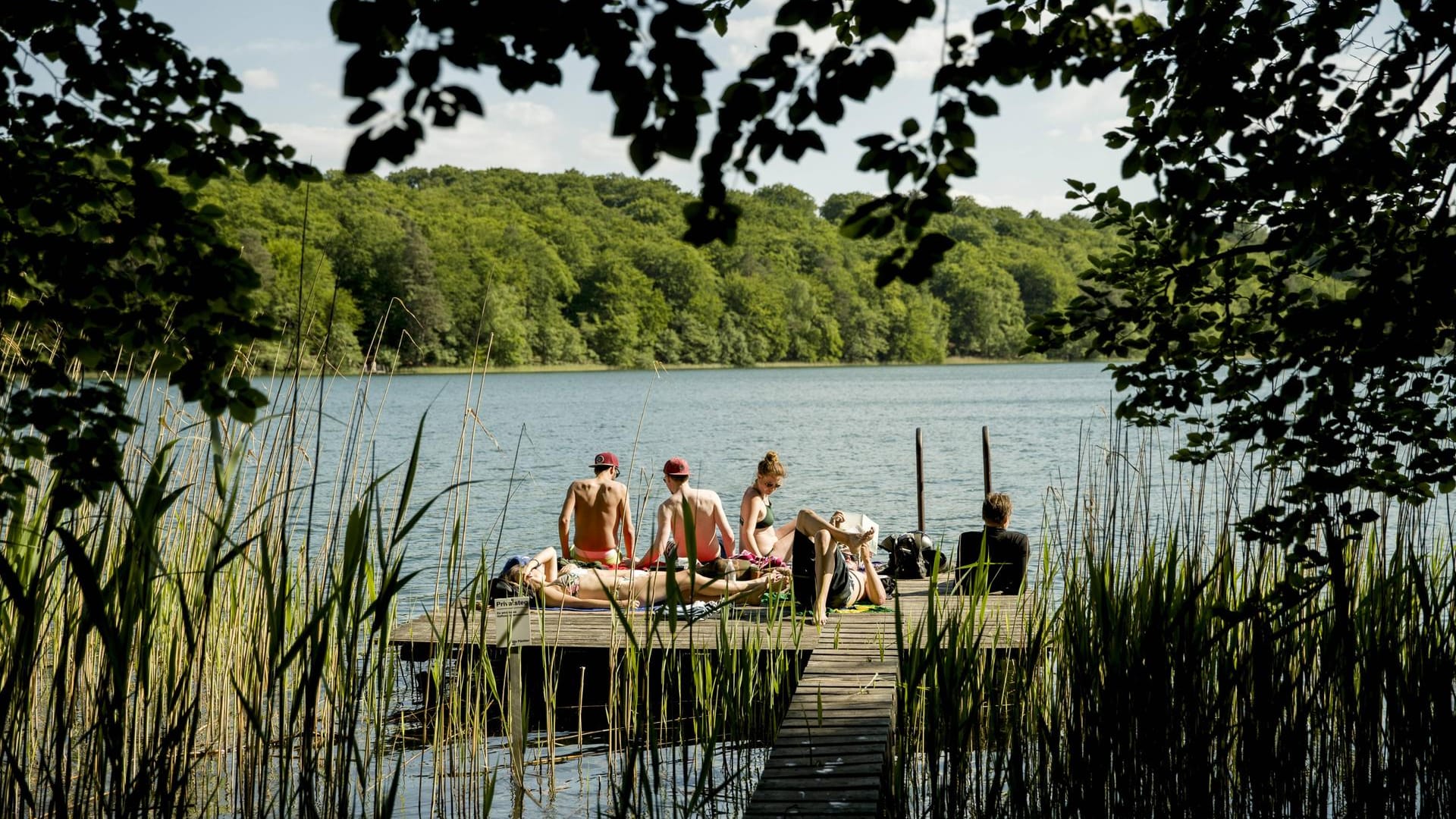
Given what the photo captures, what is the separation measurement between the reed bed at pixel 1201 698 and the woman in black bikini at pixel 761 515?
472 cm

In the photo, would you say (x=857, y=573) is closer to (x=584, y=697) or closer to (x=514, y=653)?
(x=584, y=697)

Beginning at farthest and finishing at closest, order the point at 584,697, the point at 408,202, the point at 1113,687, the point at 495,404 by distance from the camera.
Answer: the point at 408,202
the point at 495,404
the point at 584,697
the point at 1113,687

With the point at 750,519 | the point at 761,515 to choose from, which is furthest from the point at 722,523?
the point at 761,515

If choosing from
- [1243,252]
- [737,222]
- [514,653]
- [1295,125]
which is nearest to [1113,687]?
[1243,252]

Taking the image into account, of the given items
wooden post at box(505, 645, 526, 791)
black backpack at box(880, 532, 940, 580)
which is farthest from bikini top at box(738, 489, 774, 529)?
wooden post at box(505, 645, 526, 791)

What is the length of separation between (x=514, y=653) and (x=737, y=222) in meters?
4.52

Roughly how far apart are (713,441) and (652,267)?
49435mm

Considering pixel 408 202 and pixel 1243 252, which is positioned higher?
pixel 408 202

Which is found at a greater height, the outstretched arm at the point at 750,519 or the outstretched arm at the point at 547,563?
the outstretched arm at the point at 750,519

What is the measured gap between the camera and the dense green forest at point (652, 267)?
204 feet

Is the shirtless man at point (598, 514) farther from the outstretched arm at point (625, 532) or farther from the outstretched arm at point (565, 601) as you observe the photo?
the outstretched arm at point (565, 601)

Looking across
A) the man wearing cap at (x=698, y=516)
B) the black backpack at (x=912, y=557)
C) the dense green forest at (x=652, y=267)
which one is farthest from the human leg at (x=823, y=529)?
the dense green forest at (x=652, y=267)

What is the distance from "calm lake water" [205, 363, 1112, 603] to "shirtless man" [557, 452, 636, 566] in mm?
342

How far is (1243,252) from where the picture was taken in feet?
9.74
